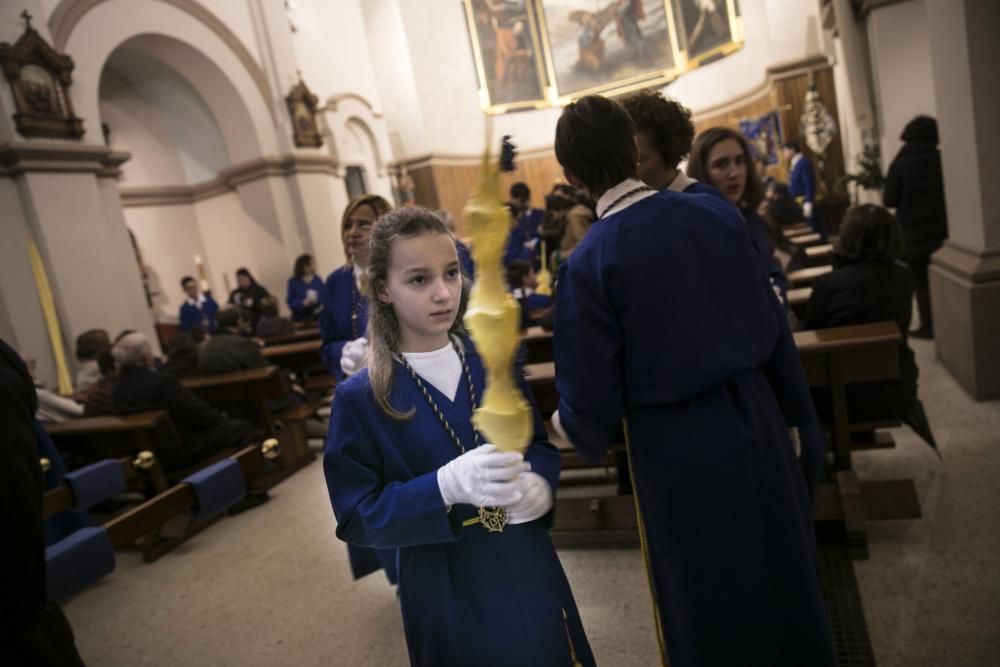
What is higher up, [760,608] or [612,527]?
[760,608]

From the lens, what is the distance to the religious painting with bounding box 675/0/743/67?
1300cm

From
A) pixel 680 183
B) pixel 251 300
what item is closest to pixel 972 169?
pixel 680 183

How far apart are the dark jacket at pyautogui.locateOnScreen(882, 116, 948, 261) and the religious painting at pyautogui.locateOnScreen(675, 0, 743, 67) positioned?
942 cm

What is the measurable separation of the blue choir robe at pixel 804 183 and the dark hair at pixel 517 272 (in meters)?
5.40

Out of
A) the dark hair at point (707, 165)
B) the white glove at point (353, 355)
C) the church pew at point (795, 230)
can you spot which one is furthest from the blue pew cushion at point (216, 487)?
the church pew at point (795, 230)

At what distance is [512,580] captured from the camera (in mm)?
1288

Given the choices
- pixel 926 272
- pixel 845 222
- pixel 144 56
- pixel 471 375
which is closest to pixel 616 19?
pixel 144 56

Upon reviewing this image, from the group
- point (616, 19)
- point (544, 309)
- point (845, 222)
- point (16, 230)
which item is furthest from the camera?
point (616, 19)

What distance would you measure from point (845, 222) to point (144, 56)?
1005 cm

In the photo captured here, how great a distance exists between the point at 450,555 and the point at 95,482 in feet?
10.6

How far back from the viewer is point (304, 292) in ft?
28.3

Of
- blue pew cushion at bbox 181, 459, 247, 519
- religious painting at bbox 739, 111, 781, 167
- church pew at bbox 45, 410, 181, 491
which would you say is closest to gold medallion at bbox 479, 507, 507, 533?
blue pew cushion at bbox 181, 459, 247, 519

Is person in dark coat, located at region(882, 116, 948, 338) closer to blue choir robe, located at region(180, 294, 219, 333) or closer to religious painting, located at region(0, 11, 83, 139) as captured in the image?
religious painting, located at region(0, 11, 83, 139)

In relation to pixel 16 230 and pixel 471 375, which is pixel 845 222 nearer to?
pixel 471 375
